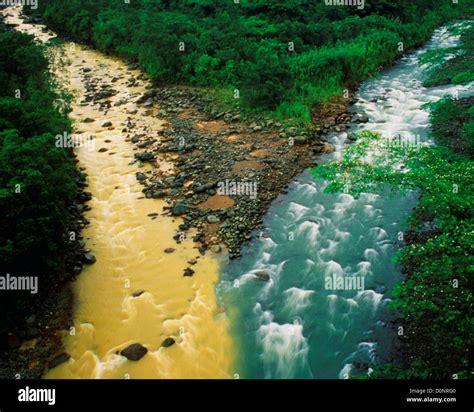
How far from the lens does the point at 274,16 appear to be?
2025 centimetres

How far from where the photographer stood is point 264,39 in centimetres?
1814

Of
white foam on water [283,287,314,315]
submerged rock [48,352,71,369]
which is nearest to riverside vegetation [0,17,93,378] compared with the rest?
submerged rock [48,352,71,369]

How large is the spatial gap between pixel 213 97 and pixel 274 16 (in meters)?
7.26

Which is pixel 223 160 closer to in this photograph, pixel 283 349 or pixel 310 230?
pixel 310 230

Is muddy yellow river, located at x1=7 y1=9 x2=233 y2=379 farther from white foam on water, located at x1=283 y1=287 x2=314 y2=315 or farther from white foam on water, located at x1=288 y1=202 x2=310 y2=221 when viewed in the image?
white foam on water, located at x1=288 y1=202 x2=310 y2=221

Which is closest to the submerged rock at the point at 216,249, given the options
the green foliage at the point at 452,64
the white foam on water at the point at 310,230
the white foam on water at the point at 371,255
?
→ the white foam on water at the point at 310,230

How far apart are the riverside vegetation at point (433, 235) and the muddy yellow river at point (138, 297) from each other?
2.96m

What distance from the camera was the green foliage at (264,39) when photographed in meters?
14.8

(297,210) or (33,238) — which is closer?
(33,238)

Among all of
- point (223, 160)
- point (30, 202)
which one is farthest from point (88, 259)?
point (223, 160)

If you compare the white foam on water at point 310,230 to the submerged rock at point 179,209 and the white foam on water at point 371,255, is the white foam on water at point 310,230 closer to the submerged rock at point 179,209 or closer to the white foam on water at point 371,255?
the white foam on water at point 371,255

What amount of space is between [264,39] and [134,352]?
14.4 metres

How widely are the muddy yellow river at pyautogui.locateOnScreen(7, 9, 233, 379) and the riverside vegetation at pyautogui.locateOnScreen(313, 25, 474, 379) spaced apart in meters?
2.96

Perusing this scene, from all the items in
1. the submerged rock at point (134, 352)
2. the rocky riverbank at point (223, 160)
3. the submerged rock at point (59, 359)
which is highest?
the rocky riverbank at point (223, 160)
